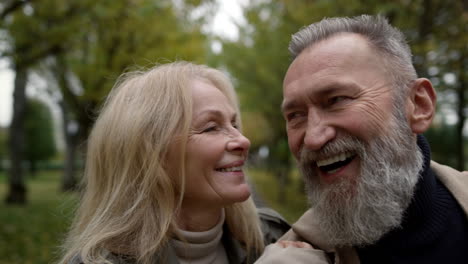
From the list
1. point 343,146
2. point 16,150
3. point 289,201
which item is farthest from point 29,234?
point 289,201

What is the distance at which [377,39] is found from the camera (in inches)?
86.0

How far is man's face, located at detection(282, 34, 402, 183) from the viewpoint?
2061mm

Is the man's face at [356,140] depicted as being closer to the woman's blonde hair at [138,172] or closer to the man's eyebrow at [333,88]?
the man's eyebrow at [333,88]

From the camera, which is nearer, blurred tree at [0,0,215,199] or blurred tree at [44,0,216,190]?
blurred tree at [0,0,215,199]

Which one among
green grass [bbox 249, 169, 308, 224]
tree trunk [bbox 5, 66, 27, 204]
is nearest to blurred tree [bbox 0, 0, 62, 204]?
green grass [bbox 249, 169, 308, 224]

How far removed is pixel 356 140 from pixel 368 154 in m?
0.09

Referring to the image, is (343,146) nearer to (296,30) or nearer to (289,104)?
(289,104)

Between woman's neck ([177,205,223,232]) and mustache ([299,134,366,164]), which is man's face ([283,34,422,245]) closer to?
mustache ([299,134,366,164])

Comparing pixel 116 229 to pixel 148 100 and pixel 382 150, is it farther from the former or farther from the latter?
pixel 382 150

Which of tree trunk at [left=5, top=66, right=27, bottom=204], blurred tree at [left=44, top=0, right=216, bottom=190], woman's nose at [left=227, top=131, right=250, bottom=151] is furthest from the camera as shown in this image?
tree trunk at [left=5, top=66, right=27, bottom=204]

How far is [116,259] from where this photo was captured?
Answer: 2.30 metres

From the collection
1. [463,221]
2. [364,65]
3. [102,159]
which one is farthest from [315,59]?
[102,159]

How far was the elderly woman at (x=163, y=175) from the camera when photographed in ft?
7.88

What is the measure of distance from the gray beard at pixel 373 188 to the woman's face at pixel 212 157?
0.51 metres
